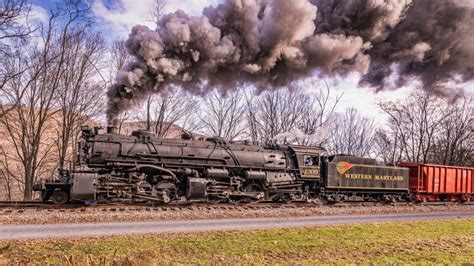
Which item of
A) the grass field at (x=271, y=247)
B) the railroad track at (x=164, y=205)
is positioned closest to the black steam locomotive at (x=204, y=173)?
the railroad track at (x=164, y=205)

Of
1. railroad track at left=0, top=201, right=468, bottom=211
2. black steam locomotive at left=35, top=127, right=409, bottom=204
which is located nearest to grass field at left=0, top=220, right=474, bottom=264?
railroad track at left=0, top=201, right=468, bottom=211

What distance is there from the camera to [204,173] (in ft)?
57.6

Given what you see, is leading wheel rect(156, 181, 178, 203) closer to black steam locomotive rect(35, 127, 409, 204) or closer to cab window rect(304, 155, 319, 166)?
black steam locomotive rect(35, 127, 409, 204)

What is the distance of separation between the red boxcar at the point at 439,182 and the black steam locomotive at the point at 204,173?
2.96m

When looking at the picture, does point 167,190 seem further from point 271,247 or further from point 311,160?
point 271,247

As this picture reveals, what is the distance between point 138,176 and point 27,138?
45.0 ft

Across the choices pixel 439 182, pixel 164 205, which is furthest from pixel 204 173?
pixel 439 182

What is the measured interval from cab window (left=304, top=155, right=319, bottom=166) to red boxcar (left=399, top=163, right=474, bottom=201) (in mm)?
7712

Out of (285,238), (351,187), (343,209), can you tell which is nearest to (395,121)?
(351,187)

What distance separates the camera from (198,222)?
1302 centimetres

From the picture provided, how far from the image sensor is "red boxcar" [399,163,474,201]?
24673 millimetres

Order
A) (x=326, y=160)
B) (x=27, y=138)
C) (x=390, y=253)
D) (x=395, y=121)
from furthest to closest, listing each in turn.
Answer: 1. (x=395, y=121)
2. (x=27, y=138)
3. (x=326, y=160)
4. (x=390, y=253)

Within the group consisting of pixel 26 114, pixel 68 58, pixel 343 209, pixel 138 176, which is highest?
pixel 68 58

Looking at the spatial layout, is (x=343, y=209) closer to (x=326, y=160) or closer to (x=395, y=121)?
(x=326, y=160)
